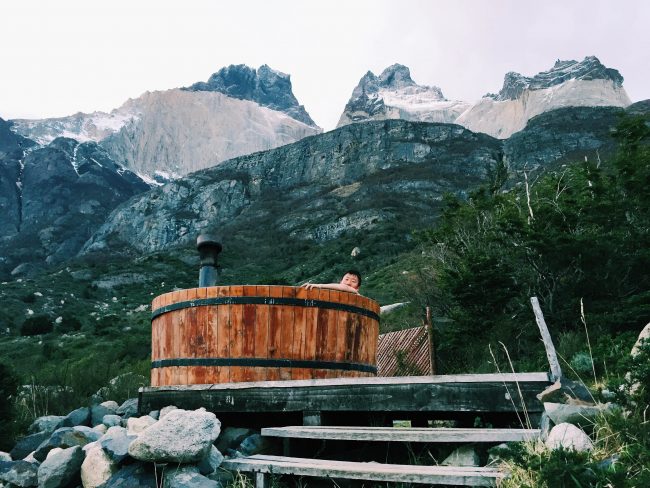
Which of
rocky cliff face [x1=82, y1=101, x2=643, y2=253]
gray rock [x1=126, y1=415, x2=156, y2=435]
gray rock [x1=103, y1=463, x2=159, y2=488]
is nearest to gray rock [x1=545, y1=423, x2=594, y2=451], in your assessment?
gray rock [x1=103, y1=463, x2=159, y2=488]

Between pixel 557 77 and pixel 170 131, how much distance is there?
117 meters

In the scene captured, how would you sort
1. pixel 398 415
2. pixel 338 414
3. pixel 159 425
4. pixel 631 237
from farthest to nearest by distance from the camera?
pixel 631 237 → pixel 398 415 → pixel 338 414 → pixel 159 425

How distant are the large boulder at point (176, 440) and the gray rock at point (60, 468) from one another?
2.12 feet

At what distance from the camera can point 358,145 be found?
299 ft

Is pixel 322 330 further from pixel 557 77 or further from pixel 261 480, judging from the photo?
pixel 557 77

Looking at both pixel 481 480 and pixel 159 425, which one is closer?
pixel 481 480

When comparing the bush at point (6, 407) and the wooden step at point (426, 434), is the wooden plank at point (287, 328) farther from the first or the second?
the bush at point (6, 407)

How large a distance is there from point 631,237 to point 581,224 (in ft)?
4.40

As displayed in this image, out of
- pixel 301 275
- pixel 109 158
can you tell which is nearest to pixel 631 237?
pixel 301 275

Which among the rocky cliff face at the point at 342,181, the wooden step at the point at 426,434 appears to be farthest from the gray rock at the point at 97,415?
the rocky cliff face at the point at 342,181

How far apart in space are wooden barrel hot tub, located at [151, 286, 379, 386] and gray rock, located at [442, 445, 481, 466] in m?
2.10

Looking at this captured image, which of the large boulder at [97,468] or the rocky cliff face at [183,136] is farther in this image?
the rocky cliff face at [183,136]

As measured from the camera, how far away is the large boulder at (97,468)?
3396 millimetres

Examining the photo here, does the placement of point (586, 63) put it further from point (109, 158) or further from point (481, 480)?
point (481, 480)
